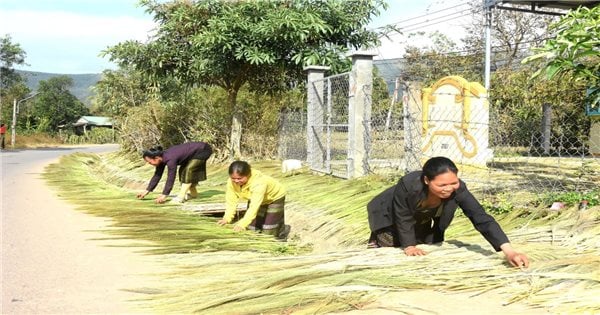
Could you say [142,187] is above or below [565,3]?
below

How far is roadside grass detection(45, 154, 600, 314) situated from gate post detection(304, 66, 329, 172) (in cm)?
435

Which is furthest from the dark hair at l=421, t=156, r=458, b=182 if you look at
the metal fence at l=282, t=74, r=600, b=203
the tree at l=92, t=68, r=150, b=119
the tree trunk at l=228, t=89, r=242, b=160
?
the tree at l=92, t=68, r=150, b=119

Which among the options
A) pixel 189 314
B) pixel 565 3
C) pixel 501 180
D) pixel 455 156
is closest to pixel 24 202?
pixel 189 314

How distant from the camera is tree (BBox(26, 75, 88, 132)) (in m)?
58.5

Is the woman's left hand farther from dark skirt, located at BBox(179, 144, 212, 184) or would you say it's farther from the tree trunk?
the tree trunk

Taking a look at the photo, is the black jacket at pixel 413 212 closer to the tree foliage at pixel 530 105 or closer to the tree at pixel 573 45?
the tree at pixel 573 45

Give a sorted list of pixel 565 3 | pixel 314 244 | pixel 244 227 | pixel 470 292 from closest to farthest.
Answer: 1. pixel 470 292
2. pixel 244 227
3. pixel 314 244
4. pixel 565 3

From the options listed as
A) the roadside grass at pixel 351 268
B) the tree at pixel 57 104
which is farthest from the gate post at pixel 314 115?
the tree at pixel 57 104

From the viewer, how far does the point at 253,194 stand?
568cm

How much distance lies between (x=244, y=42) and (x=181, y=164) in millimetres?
4359

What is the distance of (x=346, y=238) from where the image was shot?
19.1ft

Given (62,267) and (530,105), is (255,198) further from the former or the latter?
(530,105)

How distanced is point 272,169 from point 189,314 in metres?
7.78

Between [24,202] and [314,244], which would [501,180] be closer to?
[314,244]
